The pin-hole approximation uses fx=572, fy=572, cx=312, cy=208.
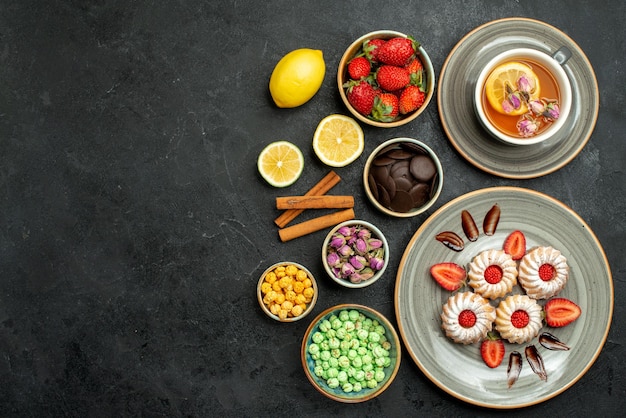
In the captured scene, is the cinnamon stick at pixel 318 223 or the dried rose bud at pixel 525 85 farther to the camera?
the cinnamon stick at pixel 318 223

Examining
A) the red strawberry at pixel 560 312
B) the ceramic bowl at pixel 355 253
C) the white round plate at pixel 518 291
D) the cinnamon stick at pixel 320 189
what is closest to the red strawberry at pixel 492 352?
the white round plate at pixel 518 291

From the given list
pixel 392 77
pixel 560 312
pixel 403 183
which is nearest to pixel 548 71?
pixel 392 77

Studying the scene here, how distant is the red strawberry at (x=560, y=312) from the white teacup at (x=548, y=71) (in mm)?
697

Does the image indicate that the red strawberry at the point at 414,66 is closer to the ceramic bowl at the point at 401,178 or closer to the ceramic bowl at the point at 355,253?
the ceramic bowl at the point at 401,178

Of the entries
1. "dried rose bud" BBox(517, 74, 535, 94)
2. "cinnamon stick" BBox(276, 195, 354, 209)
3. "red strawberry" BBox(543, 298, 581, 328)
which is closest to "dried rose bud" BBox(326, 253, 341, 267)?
"cinnamon stick" BBox(276, 195, 354, 209)

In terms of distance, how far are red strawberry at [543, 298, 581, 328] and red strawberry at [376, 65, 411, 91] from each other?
1124mm

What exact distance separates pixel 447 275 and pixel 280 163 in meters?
0.85

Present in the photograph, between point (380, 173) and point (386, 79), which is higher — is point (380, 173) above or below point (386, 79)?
below

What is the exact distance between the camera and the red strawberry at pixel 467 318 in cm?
236

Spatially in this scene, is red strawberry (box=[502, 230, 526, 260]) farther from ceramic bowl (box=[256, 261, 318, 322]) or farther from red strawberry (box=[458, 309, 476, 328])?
ceramic bowl (box=[256, 261, 318, 322])

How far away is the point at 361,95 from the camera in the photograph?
7.75ft

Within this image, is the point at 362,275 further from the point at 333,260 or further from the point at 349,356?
the point at 349,356

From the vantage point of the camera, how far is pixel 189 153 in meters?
2.53

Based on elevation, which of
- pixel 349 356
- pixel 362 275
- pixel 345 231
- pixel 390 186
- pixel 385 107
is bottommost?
pixel 349 356
